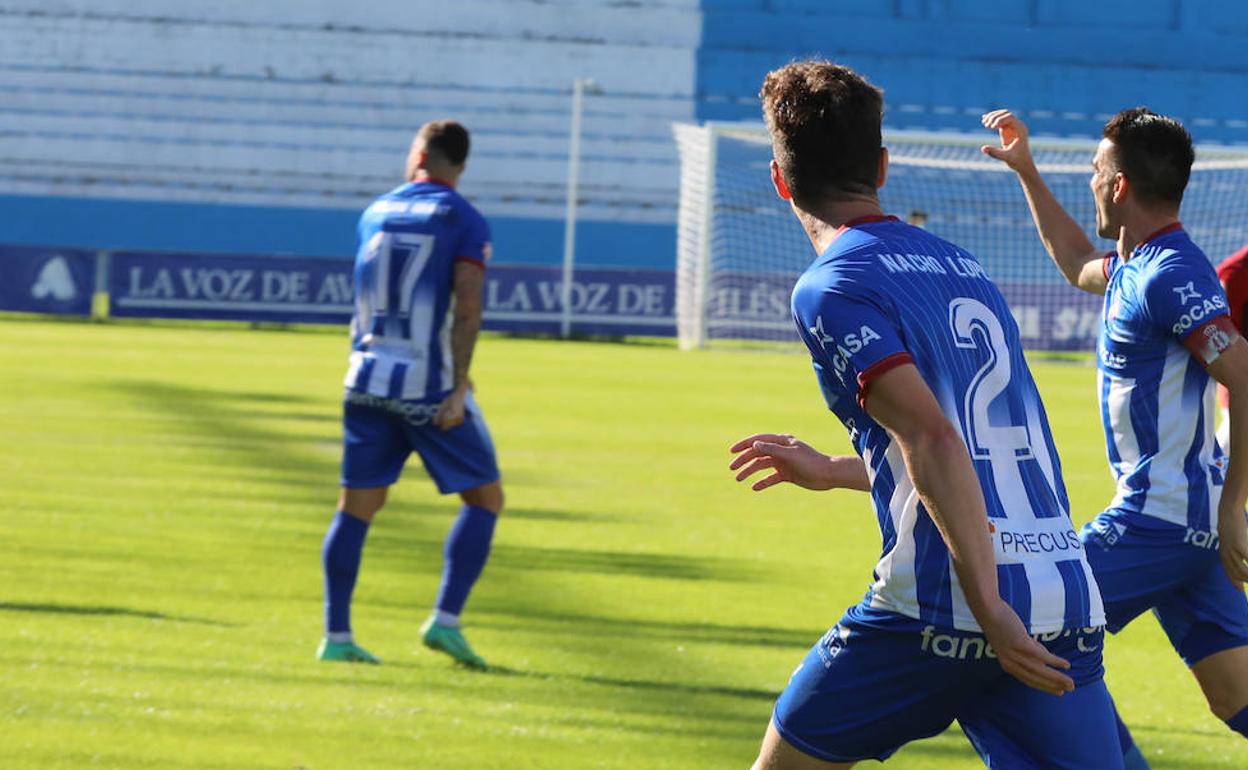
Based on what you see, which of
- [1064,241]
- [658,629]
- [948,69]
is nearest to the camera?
[1064,241]

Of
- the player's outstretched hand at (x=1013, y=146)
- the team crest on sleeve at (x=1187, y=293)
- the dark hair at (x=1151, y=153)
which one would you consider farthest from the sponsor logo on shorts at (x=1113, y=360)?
the player's outstretched hand at (x=1013, y=146)

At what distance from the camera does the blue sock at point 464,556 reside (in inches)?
284

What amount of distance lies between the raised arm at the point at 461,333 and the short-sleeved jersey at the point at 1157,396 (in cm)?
275

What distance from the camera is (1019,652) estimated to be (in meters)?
3.10

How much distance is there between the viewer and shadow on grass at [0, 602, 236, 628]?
305 inches

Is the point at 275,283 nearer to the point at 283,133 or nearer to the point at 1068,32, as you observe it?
the point at 283,133

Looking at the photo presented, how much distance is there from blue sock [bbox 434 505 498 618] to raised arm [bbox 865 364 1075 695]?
14.0 ft

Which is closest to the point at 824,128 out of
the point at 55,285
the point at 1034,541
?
the point at 1034,541

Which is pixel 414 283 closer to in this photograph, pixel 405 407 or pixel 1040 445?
pixel 405 407

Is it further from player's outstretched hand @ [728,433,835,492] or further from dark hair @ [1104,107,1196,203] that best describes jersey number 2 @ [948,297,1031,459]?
dark hair @ [1104,107,1196,203]

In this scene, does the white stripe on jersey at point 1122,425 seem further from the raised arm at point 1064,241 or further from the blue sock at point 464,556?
the blue sock at point 464,556

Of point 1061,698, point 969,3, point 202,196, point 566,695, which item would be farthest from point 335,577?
point 969,3

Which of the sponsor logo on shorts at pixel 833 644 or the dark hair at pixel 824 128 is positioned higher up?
the dark hair at pixel 824 128

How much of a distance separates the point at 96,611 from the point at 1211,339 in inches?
190
